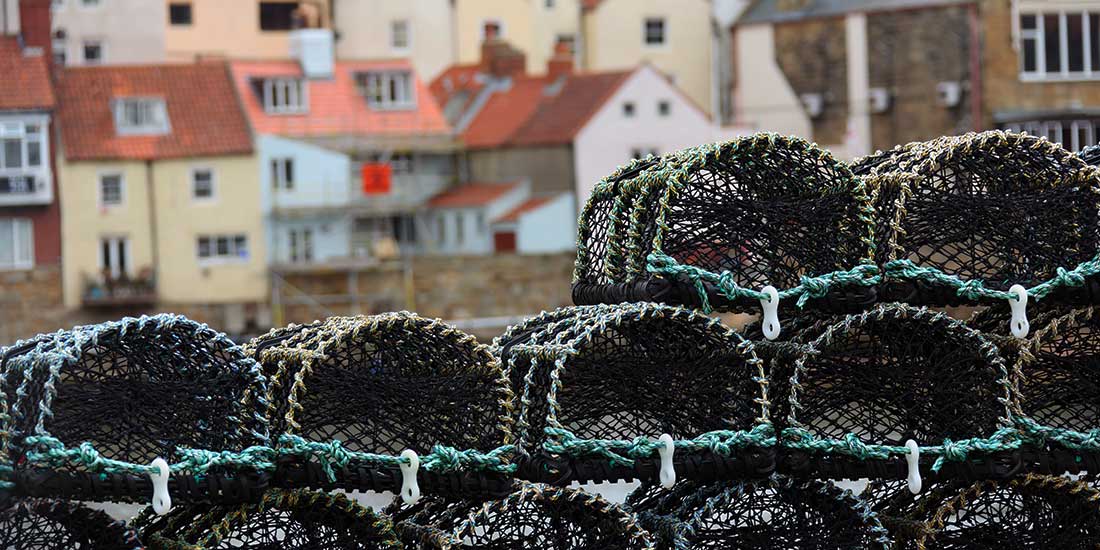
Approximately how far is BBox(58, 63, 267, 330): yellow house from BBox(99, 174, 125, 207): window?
0.02 meters

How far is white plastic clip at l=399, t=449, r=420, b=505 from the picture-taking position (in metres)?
5.26

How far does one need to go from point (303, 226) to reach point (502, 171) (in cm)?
430

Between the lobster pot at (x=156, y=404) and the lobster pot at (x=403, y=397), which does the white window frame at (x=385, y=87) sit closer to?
the lobster pot at (x=403, y=397)

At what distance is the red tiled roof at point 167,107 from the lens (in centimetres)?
3172

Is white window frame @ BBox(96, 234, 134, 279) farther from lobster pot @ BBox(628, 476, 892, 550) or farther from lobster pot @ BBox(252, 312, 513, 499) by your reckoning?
lobster pot @ BBox(628, 476, 892, 550)

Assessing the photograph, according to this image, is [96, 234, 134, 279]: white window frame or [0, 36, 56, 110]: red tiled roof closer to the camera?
[0, 36, 56, 110]: red tiled roof

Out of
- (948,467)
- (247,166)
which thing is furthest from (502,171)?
(948,467)

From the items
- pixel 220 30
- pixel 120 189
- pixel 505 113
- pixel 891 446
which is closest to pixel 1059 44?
pixel 505 113

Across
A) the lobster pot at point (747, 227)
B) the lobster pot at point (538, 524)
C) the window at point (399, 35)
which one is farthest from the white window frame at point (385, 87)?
the lobster pot at point (538, 524)

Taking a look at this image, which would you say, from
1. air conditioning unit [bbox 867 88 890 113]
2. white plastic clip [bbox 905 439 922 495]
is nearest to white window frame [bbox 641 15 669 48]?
air conditioning unit [bbox 867 88 890 113]

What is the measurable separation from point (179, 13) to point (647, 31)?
9.96 metres

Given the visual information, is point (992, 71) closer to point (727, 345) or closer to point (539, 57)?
point (539, 57)

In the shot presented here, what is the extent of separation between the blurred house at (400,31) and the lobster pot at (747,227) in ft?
112

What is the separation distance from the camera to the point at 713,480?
18.2 ft
